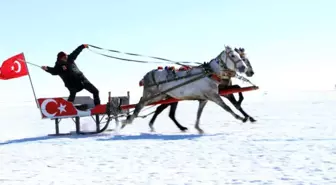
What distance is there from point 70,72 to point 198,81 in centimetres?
326

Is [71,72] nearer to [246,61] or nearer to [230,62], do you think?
[230,62]

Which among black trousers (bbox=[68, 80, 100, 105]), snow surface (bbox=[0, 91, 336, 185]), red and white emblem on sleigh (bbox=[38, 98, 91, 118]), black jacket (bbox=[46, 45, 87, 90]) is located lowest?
snow surface (bbox=[0, 91, 336, 185])

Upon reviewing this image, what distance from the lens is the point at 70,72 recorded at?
11242 millimetres

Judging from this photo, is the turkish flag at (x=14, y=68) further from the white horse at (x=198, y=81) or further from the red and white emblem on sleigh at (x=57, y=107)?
the white horse at (x=198, y=81)

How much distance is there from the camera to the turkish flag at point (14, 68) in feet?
38.2

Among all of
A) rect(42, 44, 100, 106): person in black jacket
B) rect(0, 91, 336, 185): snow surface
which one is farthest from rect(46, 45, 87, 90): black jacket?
rect(0, 91, 336, 185): snow surface

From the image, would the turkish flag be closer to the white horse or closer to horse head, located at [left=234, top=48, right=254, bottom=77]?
the white horse

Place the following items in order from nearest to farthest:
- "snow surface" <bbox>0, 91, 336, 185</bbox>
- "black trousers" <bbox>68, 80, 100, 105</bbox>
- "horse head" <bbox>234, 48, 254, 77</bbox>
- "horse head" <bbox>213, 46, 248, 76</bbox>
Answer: "snow surface" <bbox>0, 91, 336, 185</bbox> < "horse head" <bbox>213, 46, 248, 76</bbox> < "horse head" <bbox>234, 48, 254, 77</bbox> < "black trousers" <bbox>68, 80, 100, 105</bbox>

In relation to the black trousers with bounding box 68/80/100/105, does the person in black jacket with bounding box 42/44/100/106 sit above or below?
above

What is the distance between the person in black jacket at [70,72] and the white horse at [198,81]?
5.42 feet

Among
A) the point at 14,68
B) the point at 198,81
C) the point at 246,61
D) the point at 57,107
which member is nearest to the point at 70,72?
the point at 57,107

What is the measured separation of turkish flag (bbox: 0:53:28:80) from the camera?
11.6 m

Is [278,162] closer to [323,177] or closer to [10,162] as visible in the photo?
[323,177]

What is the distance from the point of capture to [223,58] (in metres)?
11.0
